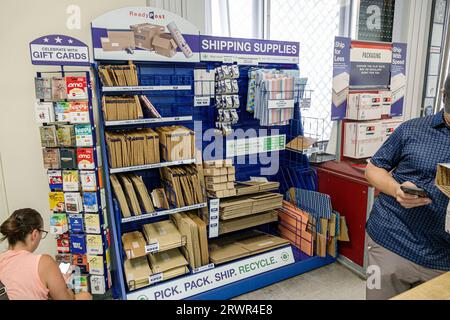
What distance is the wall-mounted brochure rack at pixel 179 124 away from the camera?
2.65 m

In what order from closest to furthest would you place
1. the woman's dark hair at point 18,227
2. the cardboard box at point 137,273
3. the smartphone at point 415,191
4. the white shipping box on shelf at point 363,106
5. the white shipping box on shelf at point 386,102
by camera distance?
the smartphone at point 415,191, the woman's dark hair at point 18,227, the cardboard box at point 137,273, the white shipping box on shelf at point 363,106, the white shipping box on shelf at point 386,102

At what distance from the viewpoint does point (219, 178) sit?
2.99m

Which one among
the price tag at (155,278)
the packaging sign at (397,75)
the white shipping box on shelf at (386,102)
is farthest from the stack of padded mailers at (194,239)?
the packaging sign at (397,75)

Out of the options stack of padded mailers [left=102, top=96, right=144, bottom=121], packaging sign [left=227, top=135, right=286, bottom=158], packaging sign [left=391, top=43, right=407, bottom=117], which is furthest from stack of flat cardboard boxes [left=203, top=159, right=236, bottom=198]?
packaging sign [left=391, top=43, right=407, bottom=117]

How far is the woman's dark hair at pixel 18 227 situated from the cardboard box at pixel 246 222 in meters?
1.60

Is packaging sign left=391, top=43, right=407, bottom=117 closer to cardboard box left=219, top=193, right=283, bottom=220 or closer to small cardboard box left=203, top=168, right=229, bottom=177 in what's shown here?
cardboard box left=219, top=193, right=283, bottom=220

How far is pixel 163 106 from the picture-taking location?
305 cm

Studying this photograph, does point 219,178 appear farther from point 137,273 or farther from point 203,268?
point 137,273

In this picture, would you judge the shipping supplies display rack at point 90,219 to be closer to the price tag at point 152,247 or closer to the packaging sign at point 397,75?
the price tag at point 152,247

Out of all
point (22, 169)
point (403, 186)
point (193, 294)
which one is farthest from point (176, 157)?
point (403, 186)

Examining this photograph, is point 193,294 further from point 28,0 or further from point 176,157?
point 28,0

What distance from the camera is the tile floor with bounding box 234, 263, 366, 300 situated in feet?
9.91

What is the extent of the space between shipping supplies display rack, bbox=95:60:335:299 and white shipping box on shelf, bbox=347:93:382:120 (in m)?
0.54

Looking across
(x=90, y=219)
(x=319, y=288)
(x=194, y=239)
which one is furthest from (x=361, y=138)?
(x=90, y=219)
